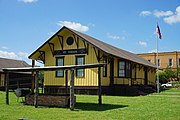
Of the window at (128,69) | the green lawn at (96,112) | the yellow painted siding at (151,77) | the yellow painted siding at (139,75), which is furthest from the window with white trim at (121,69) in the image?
the green lawn at (96,112)

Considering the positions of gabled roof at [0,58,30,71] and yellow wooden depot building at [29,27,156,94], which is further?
gabled roof at [0,58,30,71]

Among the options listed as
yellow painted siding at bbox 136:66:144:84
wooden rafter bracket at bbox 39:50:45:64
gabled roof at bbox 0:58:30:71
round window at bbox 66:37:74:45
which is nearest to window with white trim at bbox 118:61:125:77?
yellow painted siding at bbox 136:66:144:84

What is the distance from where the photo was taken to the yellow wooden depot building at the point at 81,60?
2539 cm

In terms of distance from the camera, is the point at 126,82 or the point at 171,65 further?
the point at 171,65

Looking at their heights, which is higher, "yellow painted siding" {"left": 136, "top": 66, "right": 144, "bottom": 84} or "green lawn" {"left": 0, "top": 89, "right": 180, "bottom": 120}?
"yellow painted siding" {"left": 136, "top": 66, "right": 144, "bottom": 84}

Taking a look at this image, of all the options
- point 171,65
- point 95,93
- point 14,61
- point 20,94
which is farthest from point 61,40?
point 171,65

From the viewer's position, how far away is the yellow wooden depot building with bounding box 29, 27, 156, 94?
25.4 metres

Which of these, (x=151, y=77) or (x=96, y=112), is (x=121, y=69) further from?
(x=96, y=112)

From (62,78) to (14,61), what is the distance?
22022mm

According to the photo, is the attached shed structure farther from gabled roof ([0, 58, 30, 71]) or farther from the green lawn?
the green lawn

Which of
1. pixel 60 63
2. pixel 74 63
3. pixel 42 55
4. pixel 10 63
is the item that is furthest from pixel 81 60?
pixel 10 63

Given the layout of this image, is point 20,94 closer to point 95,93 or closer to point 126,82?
point 95,93

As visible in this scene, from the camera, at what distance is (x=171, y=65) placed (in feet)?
201

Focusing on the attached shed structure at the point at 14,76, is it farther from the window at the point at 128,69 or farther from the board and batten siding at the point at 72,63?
the window at the point at 128,69
